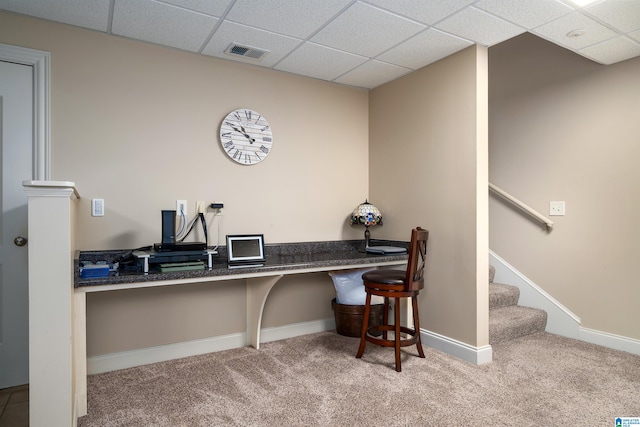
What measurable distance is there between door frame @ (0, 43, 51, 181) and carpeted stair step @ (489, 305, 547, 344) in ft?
11.0

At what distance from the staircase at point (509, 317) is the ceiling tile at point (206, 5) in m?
2.95

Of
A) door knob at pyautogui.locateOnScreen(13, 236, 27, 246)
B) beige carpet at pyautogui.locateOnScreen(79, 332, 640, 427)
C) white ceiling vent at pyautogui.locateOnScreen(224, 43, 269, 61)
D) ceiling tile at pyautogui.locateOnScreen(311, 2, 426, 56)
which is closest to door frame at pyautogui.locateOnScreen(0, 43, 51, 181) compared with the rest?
door knob at pyautogui.locateOnScreen(13, 236, 27, 246)

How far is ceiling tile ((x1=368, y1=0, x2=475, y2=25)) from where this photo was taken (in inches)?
84.4

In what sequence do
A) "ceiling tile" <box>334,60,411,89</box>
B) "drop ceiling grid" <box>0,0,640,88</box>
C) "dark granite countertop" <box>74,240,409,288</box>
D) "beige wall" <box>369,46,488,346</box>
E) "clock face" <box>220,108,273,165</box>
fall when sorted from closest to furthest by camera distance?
1. "dark granite countertop" <box>74,240,409,288</box>
2. "drop ceiling grid" <box>0,0,640,88</box>
3. "beige wall" <box>369,46,488,346</box>
4. "clock face" <box>220,108,273,165</box>
5. "ceiling tile" <box>334,60,411,89</box>

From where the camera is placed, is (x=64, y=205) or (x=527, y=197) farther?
(x=527, y=197)

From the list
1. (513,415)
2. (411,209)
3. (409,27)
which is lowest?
(513,415)

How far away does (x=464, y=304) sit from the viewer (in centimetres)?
275

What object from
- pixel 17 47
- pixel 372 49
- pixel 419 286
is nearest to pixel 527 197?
pixel 419 286

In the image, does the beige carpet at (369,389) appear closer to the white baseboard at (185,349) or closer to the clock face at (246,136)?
the white baseboard at (185,349)

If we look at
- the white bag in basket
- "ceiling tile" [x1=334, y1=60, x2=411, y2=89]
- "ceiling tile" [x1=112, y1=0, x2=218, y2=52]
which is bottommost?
the white bag in basket

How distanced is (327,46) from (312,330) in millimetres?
2319

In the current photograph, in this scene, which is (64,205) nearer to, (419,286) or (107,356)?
(107,356)

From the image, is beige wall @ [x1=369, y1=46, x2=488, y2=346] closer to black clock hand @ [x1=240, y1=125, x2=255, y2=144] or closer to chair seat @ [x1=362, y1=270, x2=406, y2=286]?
chair seat @ [x1=362, y1=270, x2=406, y2=286]

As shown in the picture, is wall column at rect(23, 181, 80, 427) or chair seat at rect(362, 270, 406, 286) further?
chair seat at rect(362, 270, 406, 286)
